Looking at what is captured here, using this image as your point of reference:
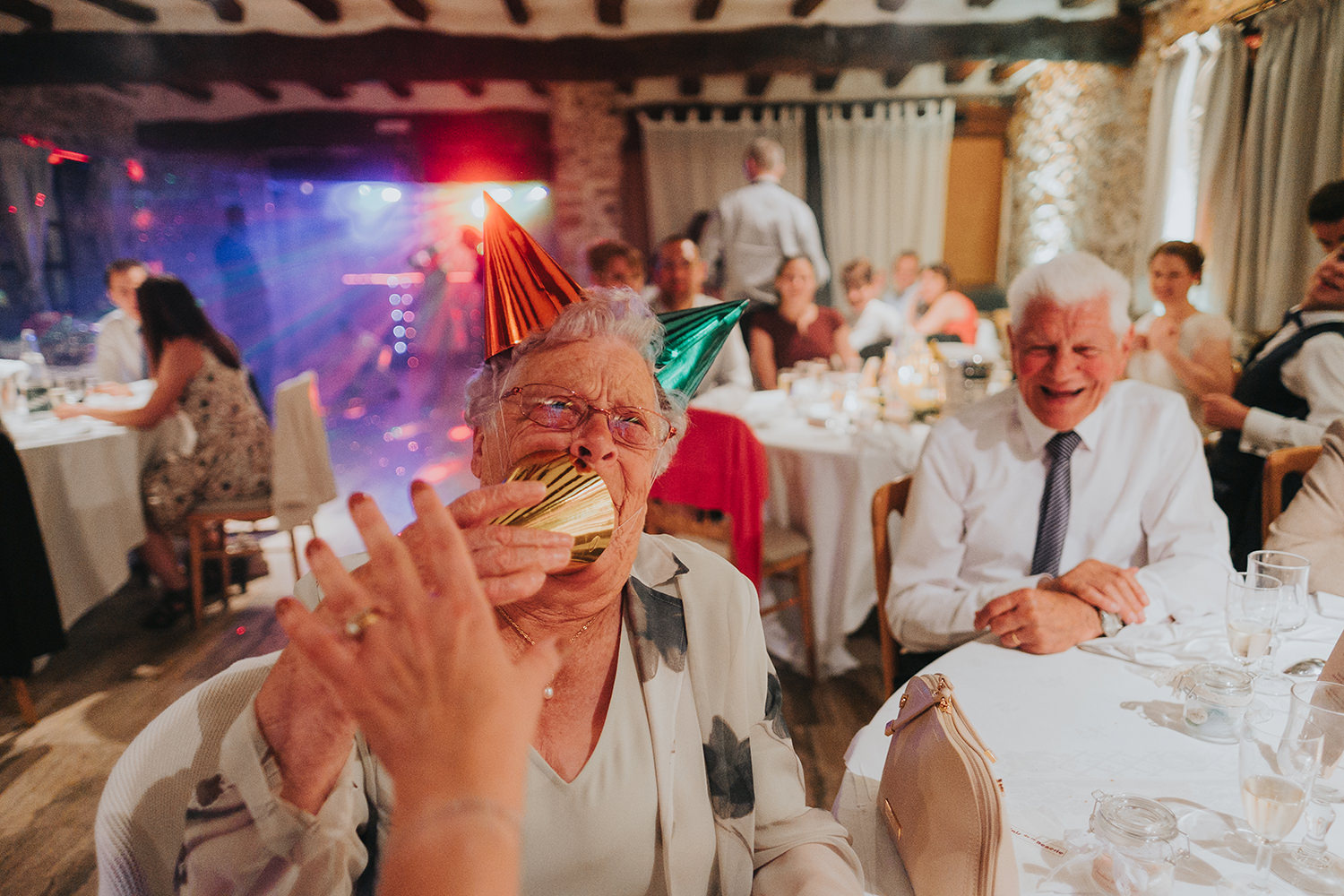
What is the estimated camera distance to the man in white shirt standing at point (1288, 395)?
2727 mm

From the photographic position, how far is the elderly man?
5.82ft

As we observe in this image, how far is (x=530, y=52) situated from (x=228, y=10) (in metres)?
2.42

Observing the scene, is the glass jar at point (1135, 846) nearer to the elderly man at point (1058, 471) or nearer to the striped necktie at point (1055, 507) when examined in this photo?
the elderly man at point (1058, 471)

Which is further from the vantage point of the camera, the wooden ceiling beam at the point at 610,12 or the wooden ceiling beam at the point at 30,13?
the wooden ceiling beam at the point at 610,12

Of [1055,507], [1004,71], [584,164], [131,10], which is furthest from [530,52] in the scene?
[1055,507]

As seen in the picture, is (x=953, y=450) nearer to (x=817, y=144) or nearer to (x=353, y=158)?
(x=817, y=144)

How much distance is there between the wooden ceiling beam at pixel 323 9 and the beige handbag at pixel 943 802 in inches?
267

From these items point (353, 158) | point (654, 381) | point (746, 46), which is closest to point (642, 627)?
point (654, 381)

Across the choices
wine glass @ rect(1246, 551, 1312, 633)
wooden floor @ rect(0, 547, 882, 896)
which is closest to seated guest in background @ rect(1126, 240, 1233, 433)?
wooden floor @ rect(0, 547, 882, 896)

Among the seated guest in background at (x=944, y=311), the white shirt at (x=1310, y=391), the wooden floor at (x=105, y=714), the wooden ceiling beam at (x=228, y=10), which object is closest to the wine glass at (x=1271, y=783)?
the wooden floor at (x=105, y=714)

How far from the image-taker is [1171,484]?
1.82 meters

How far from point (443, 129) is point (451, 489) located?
5.69 meters

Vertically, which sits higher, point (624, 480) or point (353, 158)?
point (353, 158)

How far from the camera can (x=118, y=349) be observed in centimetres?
504
